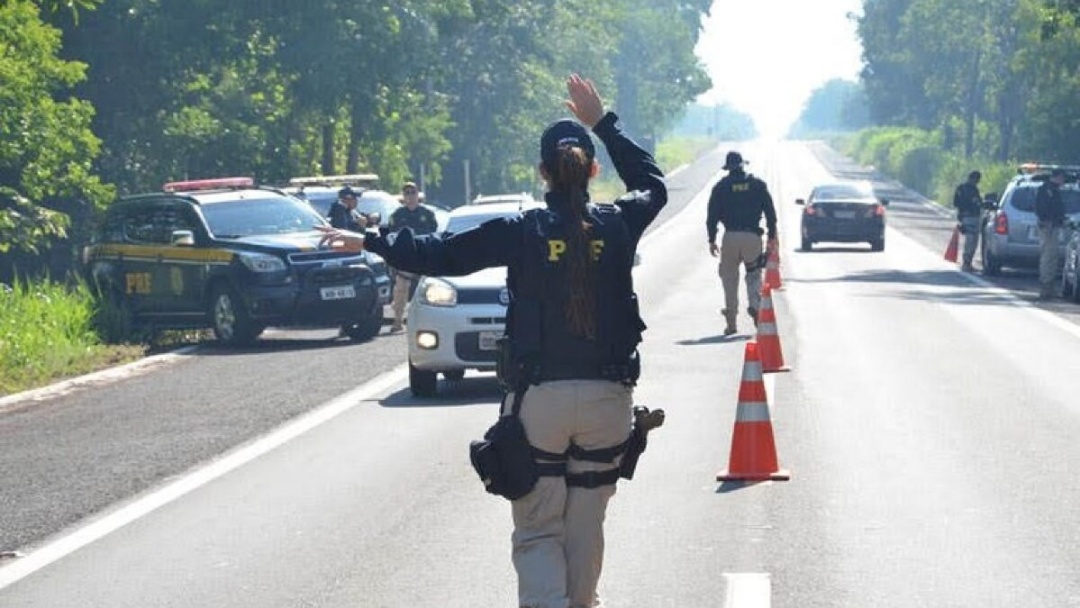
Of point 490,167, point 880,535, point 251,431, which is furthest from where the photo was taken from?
point 490,167

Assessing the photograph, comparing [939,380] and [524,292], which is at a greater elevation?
[524,292]

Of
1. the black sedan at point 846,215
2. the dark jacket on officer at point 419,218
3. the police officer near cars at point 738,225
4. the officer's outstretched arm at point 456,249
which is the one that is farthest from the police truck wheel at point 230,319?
the black sedan at point 846,215

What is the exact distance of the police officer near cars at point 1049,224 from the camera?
29500 mm

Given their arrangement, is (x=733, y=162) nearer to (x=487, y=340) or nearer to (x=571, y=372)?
(x=487, y=340)

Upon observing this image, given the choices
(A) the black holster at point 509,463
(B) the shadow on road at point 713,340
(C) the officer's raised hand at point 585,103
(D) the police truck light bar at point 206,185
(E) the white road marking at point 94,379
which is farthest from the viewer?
(D) the police truck light bar at point 206,185

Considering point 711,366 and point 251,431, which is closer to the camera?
point 251,431

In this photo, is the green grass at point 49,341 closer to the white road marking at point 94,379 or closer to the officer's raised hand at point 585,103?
the white road marking at point 94,379

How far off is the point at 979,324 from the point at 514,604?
16805 millimetres

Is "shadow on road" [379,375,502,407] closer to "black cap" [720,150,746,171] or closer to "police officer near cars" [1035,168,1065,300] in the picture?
"black cap" [720,150,746,171]

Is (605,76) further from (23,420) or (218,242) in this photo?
(23,420)

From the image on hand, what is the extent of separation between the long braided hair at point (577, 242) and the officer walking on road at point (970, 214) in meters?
32.0

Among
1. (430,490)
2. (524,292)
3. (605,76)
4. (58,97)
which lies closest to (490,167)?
(605,76)

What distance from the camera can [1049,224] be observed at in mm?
29766

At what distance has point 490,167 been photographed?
71375 millimetres
